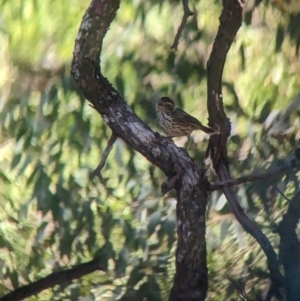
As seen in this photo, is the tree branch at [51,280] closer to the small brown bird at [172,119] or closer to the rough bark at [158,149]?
the small brown bird at [172,119]

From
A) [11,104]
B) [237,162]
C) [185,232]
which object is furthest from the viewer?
[11,104]

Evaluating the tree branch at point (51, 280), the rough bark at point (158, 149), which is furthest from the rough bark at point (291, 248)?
the tree branch at point (51, 280)

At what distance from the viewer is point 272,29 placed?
9.39 ft

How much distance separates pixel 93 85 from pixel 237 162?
32.8 inches

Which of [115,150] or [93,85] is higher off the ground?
[115,150]

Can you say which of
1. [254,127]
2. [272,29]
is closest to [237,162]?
[254,127]

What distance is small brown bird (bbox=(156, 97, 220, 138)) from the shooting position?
2.67 m

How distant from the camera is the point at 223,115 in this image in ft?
7.68

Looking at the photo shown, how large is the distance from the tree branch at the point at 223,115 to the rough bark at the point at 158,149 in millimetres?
163

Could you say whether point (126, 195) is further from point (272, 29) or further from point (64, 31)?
point (272, 29)

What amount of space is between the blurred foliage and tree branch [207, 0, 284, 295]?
0.37 m

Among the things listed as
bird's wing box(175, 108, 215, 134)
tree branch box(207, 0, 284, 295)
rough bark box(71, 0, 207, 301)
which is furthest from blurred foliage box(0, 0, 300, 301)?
rough bark box(71, 0, 207, 301)

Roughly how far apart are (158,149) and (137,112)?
0.78 m

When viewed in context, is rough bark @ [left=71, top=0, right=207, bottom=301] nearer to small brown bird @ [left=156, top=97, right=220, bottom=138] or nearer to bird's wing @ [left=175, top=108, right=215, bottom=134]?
bird's wing @ [left=175, top=108, right=215, bottom=134]
